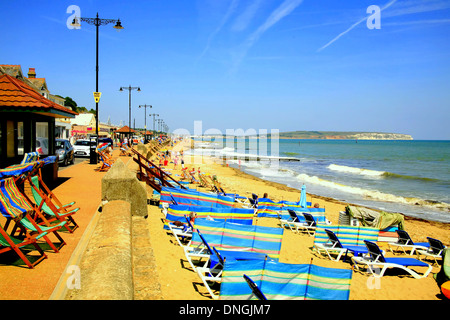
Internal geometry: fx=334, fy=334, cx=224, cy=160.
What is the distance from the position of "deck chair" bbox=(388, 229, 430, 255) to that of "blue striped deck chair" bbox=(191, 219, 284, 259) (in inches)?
217

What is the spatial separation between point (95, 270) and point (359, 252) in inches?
299

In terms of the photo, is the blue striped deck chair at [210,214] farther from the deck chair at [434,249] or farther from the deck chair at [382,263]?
the deck chair at [434,249]

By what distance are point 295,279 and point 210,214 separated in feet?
17.5

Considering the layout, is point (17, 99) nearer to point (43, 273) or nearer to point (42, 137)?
point (42, 137)

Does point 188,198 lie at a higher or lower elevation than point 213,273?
higher

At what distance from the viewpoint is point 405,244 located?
35.8 feet

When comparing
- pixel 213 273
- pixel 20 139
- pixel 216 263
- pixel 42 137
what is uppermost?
pixel 42 137

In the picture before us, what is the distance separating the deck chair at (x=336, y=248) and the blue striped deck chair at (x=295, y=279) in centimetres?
473

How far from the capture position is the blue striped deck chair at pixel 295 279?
4730 mm

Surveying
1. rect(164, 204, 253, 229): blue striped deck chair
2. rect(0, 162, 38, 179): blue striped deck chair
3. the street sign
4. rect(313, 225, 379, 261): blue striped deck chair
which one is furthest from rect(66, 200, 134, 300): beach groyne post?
the street sign

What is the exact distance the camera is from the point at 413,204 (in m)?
21.8

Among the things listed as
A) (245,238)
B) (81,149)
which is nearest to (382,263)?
(245,238)

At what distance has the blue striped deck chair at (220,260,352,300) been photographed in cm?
473
